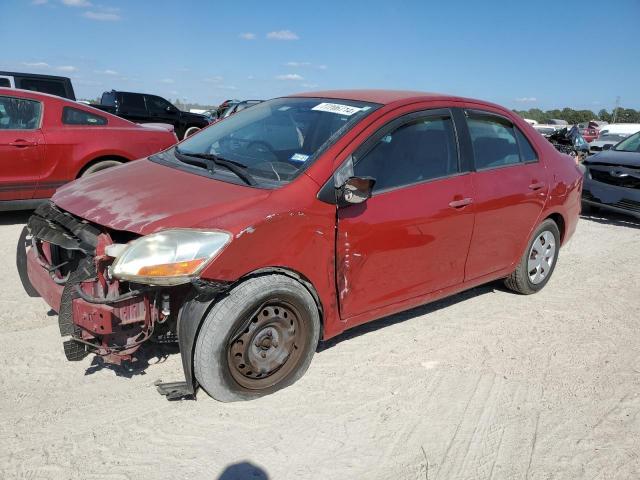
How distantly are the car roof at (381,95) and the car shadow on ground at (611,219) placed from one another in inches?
223

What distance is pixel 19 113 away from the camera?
643 centimetres

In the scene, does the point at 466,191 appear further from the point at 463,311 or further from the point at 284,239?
the point at 284,239

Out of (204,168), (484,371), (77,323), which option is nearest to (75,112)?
(204,168)

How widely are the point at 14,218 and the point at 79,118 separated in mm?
1589

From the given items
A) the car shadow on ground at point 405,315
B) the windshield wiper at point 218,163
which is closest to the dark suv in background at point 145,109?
the car shadow on ground at point 405,315

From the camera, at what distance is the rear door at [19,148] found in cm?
618

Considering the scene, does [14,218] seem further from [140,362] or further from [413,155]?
[413,155]

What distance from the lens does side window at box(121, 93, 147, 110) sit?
57.3 ft

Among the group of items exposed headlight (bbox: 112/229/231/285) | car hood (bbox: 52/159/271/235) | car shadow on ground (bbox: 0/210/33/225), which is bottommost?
car shadow on ground (bbox: 0/210/33/225)

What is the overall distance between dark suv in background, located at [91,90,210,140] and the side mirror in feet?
48.8

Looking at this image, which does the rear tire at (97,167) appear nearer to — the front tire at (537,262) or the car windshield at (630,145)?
the front tire at (537,262)

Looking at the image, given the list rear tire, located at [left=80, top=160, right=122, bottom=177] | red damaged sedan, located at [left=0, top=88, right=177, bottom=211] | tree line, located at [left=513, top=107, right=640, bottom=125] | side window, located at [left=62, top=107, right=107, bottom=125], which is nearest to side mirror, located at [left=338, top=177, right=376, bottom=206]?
rear tire, located at [left=80, top=160, right=122, bottom=177]

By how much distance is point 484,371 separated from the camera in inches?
138

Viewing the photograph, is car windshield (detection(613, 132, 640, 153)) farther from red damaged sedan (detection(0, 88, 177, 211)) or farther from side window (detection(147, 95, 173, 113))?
side window (detection(147, 95, 173, 113))
